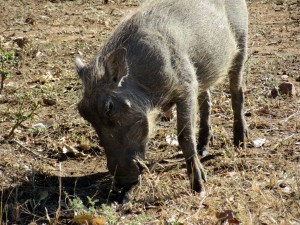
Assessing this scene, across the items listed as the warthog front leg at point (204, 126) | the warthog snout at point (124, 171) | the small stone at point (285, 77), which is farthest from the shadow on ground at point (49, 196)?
the small stone at point (285, 77)

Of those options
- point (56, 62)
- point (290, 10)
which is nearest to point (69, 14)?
point (56, 62)

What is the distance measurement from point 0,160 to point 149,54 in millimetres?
1368

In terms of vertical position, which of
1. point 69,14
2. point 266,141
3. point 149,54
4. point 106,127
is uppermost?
point 149,54

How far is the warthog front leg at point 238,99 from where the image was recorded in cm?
515

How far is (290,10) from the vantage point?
8.97 meters

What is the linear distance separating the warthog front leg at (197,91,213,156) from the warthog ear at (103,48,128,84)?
4.07ft

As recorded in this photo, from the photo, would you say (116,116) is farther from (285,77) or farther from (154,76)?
(285,77)

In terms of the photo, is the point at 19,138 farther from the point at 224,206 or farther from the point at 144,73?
the point at 224,206

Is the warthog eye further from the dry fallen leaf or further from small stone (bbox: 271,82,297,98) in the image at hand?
small stone (bbox: 271,82,297,98)

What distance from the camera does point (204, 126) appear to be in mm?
5160

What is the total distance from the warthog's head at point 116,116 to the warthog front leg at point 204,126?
1.07 m

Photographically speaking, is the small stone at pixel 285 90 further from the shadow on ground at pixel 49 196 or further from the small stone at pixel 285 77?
the shadow on ground at pixel 49 196

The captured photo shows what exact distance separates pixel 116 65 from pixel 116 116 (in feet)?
1.04

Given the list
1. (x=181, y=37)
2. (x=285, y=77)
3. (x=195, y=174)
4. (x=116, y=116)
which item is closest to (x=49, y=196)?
(x=116, y=116)
